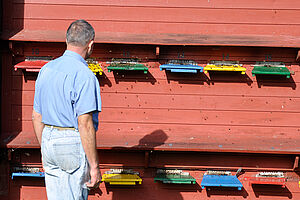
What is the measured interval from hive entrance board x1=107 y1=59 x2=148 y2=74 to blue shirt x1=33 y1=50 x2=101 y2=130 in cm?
168

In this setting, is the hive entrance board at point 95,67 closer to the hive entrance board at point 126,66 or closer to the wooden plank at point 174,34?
the hive entrance board at point 126,66

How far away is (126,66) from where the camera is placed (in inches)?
174

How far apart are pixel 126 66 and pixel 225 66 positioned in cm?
136

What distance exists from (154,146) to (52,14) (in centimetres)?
232

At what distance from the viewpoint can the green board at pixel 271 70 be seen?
170 inches

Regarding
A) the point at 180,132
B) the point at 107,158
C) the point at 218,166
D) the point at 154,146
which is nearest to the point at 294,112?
the point at 218,166

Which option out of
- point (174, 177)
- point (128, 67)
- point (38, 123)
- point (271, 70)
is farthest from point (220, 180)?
point (38, 123)

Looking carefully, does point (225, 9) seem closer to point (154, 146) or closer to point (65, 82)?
point (154, 146)

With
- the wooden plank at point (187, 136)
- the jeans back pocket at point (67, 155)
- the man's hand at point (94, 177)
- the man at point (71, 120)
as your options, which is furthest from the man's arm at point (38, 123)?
the wooden plank at point (187, 136)

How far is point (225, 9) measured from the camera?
14.9 ft

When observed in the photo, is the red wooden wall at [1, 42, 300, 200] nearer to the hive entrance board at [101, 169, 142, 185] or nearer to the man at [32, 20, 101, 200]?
the hive entrance board at [101, 169, 142, 185]

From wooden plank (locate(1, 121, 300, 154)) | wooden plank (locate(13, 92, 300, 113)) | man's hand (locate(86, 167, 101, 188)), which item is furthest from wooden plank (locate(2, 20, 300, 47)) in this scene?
man's hand (locate(86, 167, 101, 188))

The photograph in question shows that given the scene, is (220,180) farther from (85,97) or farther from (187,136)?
(85,97)

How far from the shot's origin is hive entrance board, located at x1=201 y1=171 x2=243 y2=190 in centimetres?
432
